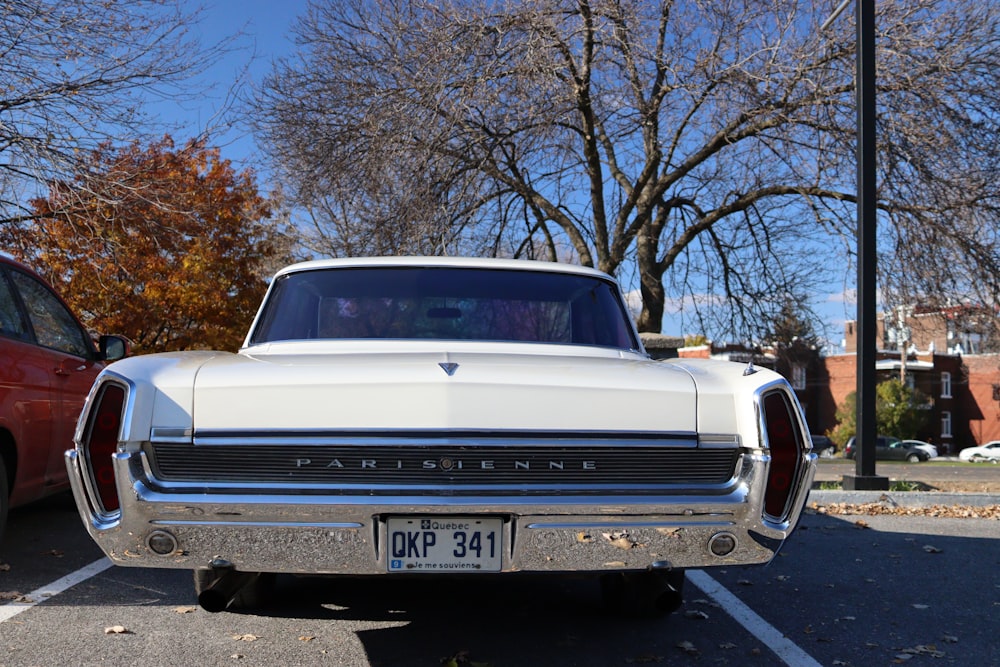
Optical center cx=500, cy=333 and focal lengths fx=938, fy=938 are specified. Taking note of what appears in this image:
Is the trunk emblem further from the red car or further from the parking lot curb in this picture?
the parking lot curb

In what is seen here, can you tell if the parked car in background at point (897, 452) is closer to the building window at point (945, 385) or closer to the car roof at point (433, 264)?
the building window at point (945, 385)

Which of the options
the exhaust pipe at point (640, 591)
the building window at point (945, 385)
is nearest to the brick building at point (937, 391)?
the building window at point (945, 385)

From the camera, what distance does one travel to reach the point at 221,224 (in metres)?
19.6

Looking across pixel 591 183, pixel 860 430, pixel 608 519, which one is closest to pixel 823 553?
pixel 860 430

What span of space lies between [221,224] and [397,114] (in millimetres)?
7998

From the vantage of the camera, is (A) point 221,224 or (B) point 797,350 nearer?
(B) point 797,350

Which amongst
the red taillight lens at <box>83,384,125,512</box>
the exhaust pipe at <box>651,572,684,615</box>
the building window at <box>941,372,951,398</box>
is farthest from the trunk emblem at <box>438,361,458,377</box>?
the building window at <box>941,372,951,398</box>

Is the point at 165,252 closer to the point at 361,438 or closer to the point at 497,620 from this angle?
the point at 497,620

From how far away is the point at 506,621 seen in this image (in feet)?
14.9

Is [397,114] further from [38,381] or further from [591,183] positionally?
[38,381]

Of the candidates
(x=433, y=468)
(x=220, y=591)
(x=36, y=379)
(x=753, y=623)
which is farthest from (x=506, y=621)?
(x=36, y=379)

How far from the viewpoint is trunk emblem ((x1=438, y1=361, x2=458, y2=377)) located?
332 cm

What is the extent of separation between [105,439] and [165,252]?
52.3ft

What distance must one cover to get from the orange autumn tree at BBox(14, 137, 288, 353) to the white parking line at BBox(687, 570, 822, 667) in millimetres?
7493
